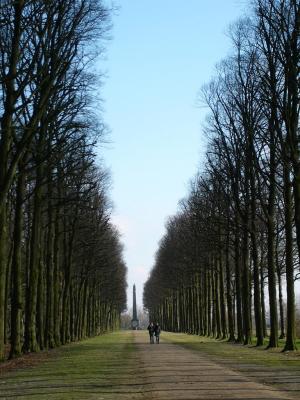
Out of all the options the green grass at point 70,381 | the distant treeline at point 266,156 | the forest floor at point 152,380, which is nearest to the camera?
the forest floor at point 152,380

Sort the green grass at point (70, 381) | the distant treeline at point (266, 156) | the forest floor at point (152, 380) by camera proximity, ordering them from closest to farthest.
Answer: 1. the forest floor at point (152, 380)
2. the green grass at point (70, 381)
3. the distant treeline at point (266, 156)

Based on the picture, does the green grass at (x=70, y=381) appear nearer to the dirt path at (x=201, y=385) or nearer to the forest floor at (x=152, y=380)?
the forest floor at (x=152, y=380)

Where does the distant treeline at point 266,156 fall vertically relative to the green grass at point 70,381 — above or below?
above

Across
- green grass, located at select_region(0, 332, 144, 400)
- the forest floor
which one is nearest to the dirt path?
the forest floor

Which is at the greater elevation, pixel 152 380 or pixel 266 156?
pixel 266 156

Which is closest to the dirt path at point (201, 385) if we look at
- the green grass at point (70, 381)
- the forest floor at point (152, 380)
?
the forest floor at point (152, 380)

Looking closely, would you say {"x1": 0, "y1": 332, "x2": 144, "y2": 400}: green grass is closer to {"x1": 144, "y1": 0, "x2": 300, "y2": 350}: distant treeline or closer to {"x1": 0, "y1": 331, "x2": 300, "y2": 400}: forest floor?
{"x1": 0, "y1": 331, "x2": 300, "y2": 400}: forest floor

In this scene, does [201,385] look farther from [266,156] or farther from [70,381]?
[266,156]

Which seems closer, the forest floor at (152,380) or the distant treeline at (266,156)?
the forest floor at (152,380)

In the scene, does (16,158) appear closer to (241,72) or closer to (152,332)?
(241,72)

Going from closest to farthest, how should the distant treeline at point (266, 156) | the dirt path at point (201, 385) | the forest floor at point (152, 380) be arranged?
the dirt path at point (201, 385) < the forest floor at point (152, 380) < the distant treeline at point (266, 156)

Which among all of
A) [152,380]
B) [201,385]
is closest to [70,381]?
[152,380]

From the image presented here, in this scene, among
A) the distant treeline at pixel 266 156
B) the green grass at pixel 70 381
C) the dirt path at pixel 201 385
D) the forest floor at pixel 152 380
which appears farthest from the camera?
the distant treeline at pixel 266 156

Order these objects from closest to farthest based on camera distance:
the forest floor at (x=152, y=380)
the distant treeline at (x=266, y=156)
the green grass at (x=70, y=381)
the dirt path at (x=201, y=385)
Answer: the dirt path at (x=201, y=385) → the forest floor at (x=152, y=380) → the green grass at (x=70, y=381) → the distant treeline at (x=266, y=156)
